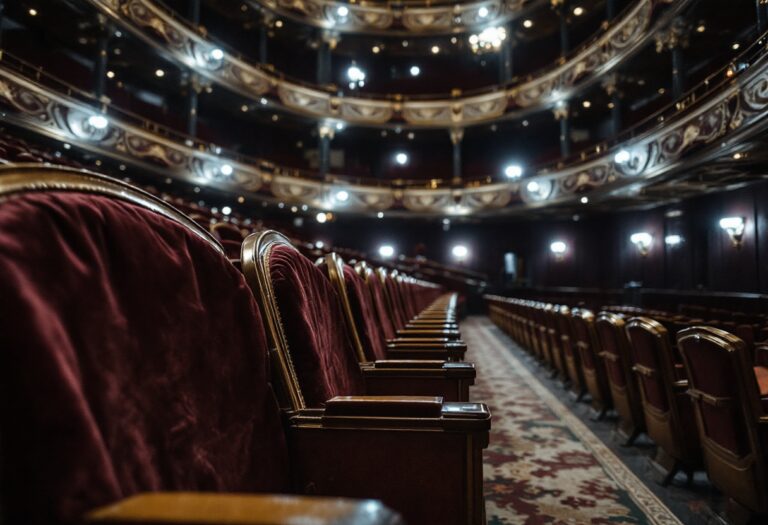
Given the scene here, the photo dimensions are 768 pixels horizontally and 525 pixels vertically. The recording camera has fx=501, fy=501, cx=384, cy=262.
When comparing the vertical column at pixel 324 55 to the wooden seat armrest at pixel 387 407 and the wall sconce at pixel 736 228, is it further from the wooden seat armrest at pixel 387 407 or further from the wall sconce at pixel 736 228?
the wooden seat armrest at pixel 387 407

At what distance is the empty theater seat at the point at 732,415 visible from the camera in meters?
1.29

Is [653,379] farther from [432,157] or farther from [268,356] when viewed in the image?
[432,157]

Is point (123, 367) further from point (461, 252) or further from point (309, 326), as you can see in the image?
point (461, 252)

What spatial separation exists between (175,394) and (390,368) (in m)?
0.83

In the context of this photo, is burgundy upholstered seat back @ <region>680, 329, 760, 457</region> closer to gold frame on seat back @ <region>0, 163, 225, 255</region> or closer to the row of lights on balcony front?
gold frame on seat back @ <region>0, 163, 225, 255</region>

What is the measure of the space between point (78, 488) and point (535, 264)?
1353 cm

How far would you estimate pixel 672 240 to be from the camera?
9.49 metres

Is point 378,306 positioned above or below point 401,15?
below

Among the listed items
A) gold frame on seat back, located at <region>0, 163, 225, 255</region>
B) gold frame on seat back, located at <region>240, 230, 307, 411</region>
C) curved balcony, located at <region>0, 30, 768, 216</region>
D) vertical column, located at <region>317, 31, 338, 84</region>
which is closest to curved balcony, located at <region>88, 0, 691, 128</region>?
vertical column, located at <region>317, 31, 338, 84</region>

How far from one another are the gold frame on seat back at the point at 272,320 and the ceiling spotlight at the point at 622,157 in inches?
342

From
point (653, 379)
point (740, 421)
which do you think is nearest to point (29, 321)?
point (740, 421)

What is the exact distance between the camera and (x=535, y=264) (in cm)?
1325

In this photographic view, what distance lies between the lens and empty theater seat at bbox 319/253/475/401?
131cm

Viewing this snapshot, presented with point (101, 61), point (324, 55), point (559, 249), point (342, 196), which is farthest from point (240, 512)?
point (324, 55)
